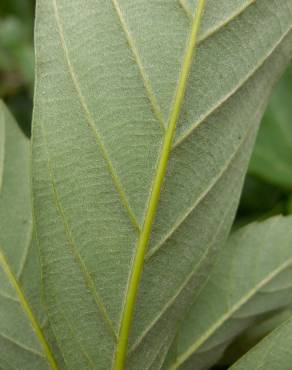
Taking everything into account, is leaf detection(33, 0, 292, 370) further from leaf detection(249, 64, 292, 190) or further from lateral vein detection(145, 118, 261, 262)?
leaf detection(249, 64, 292, 190)

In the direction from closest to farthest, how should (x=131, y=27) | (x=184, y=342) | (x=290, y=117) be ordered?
(x=131, y=27) < (x=184, y=342) < (x=290, y=117)

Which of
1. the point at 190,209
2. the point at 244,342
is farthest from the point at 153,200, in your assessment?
the point at 244,342

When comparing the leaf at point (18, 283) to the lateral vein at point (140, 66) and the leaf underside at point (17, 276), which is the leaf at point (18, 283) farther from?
the lateral vein at point (140, 66)

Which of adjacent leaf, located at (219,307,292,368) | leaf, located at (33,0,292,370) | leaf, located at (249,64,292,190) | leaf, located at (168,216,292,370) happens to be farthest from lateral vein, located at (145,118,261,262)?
leaf, located at (249,64,292,190)

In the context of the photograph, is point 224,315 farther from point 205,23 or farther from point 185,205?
point 205,23

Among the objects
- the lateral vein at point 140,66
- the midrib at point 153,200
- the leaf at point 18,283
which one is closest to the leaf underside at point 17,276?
the leaf at point 18,283

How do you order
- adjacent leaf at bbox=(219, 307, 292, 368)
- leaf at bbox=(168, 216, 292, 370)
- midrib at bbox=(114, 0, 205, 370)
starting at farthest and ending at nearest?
adjacent leaf at bbox=(219, 307, 292, 368) < leaf at bbox=(168, 216, 292, 370) < midrib at bbox=(114, 0, 205, 370)

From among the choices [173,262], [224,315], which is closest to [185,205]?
[173,262]

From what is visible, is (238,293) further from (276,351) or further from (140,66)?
(140,66)
